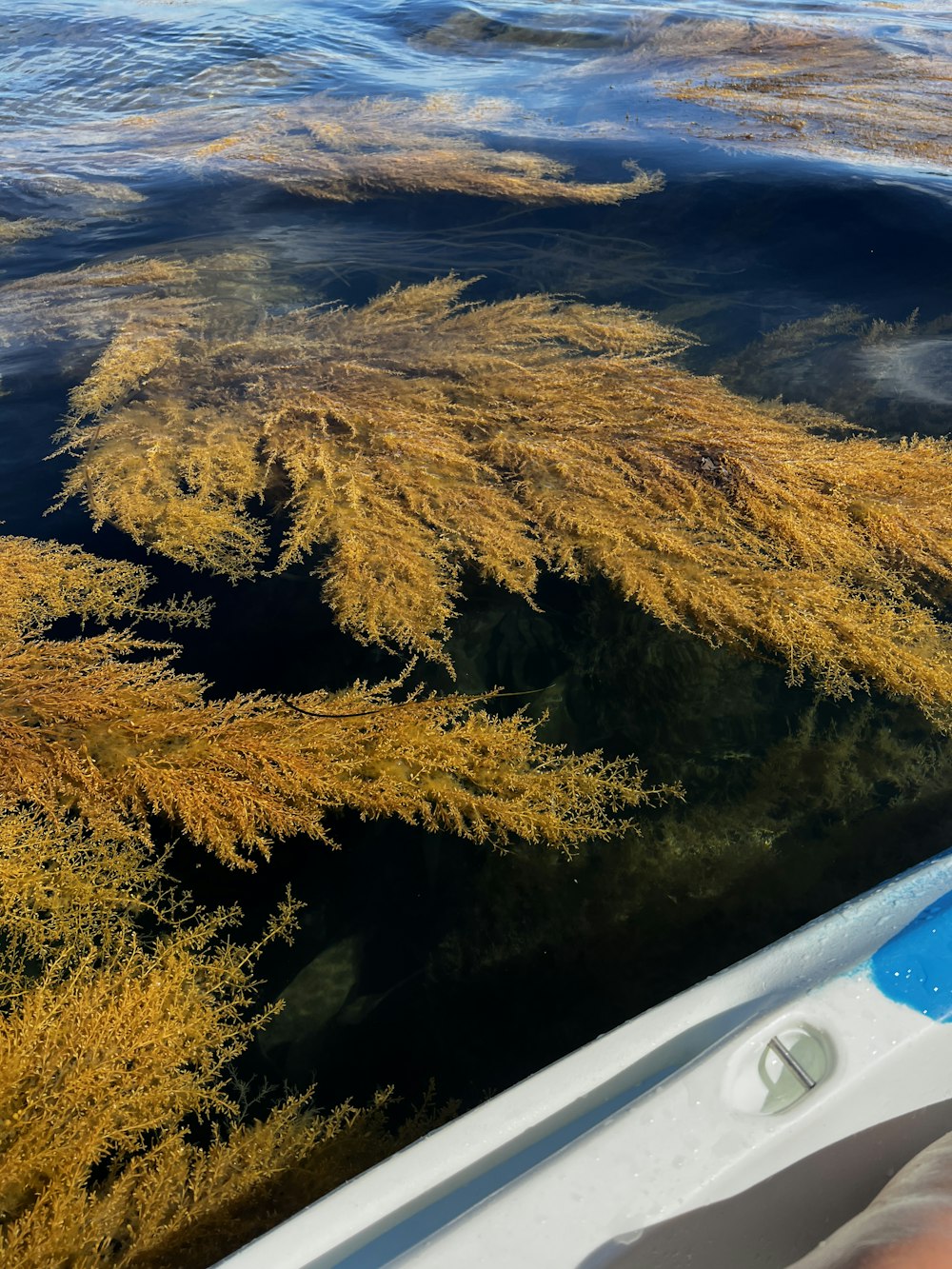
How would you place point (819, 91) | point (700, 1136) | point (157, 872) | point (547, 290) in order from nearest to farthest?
1. point (700, 1136)
2. point (157, 872)
3. point (547, 290)
4. point (819, 91)

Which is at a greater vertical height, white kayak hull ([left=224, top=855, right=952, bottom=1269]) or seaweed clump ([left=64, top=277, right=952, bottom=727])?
seaweed clump ([left=64, top=277, right=952, bottom=727])

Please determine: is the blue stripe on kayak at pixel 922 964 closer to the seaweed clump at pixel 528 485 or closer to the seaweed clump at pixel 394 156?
the seaweed clump at pixel 528 485

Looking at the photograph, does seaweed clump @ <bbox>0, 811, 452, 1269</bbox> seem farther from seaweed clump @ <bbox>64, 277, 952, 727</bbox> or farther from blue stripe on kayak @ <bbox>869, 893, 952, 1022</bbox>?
seaweed clump @ <bbox>64, 277, 952, 727</bbox>

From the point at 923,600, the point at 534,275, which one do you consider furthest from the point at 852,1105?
the point at 534,275

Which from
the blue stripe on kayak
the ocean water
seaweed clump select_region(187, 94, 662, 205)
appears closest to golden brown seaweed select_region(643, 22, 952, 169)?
the ocean water

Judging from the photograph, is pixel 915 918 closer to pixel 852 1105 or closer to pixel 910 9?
pixel 852 1105

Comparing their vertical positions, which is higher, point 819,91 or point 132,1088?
point 819,91

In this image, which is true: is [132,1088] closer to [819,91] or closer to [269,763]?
[269,763]

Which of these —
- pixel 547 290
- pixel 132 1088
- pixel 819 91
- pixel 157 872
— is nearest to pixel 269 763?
pixel 157 872
